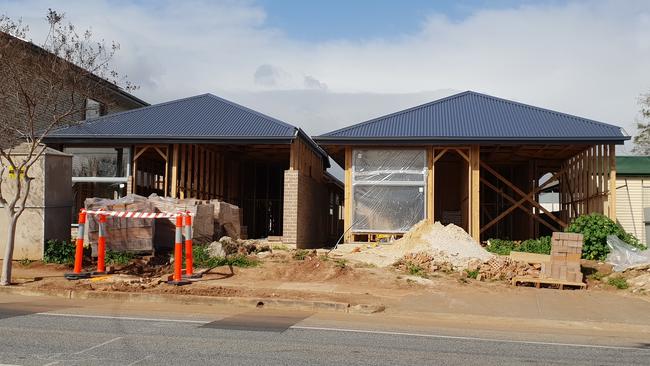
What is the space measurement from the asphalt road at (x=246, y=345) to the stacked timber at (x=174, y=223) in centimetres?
732

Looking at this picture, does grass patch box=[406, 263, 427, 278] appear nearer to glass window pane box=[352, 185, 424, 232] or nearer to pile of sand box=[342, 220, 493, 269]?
pile of sand box=[342, 220, 493, 269]

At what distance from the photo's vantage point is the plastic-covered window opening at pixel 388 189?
848 inches

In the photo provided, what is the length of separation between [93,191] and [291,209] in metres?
8.20

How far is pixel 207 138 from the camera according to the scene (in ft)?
70.6

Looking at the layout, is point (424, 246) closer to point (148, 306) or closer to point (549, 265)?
point (549, 265)

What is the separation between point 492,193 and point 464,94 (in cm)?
769

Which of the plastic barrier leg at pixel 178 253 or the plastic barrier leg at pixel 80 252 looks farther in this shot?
the plastic barrier leg at pixel 80 252

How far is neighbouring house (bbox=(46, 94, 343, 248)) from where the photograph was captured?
71.1 ft

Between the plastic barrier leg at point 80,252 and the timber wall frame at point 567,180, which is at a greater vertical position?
the timber wall frame at point 567,180

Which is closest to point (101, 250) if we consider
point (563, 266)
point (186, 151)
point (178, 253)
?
point (178, 253)

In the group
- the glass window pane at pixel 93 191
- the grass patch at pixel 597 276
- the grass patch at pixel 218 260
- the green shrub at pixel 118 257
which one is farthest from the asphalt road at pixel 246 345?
the glass window pane at pixel 93 191

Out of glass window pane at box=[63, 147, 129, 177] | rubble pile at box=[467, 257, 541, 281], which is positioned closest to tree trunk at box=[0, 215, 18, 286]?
glass window pane at box=[63, 147, 129, 177]

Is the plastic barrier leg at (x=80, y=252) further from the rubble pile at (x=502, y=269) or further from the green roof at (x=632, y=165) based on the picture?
the green roof at (x=632, y=165)

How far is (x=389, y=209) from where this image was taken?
21578 millimetres
